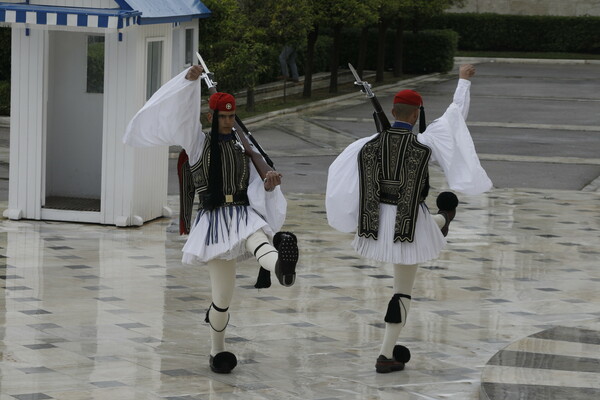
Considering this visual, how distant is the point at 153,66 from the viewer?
13734 mm

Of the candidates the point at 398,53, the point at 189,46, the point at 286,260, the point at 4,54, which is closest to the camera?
the point at 286,260

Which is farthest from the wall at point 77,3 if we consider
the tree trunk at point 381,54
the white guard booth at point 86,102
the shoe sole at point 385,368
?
the tree trunk at point 381,54

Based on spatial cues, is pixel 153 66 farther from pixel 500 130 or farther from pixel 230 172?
pixel 500 130

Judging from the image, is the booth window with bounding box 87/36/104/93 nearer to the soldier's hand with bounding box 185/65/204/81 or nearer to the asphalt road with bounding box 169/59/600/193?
the asphalt road with bounding box 169/59/600/193

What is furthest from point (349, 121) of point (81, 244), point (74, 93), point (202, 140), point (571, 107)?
point (202, 140)

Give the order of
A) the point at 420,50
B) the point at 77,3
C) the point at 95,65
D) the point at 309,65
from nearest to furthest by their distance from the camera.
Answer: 1. the point at 77,3
2. the point at 95,65
3. the point at 309,65
4. the point at 420,50

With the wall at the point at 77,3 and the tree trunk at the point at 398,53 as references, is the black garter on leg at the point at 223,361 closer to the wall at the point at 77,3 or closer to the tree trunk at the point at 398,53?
the wall at the point at 77,3

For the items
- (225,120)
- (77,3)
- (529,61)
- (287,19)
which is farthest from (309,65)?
(225,120)

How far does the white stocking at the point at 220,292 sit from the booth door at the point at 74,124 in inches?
230

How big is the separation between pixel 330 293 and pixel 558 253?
3.40 metres

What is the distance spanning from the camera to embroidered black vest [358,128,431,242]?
789 centimetres

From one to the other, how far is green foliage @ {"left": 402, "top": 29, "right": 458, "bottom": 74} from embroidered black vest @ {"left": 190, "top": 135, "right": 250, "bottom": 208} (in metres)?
31.7

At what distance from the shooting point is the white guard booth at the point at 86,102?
12898mm

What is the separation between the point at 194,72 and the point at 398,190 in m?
1.47
